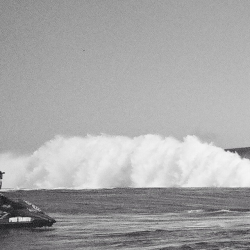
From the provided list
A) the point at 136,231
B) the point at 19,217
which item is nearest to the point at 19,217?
the point at 19,217

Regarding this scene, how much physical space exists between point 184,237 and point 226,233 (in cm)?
333

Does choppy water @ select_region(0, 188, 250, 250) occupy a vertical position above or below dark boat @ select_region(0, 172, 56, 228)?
below

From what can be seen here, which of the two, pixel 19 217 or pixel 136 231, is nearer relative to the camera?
pixel 136 231

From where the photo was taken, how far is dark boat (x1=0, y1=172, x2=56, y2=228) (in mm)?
34619

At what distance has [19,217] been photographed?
34969mm

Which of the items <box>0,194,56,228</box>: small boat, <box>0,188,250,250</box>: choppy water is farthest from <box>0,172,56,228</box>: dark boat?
<box>0,188,250,250</box>: choppy water

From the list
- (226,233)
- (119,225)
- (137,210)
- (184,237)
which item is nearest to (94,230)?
(119,225)

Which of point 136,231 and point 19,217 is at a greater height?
point 19,217

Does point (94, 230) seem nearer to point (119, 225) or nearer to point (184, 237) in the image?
point (119, 225)

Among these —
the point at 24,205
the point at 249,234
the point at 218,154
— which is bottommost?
the point at 249,234

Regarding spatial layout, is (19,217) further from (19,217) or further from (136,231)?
(136,231)

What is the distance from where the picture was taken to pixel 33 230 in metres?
33.9

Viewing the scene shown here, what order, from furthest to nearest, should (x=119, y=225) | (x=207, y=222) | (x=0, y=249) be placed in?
1. (x=207, y=222)
2. (x=119, y=225)
3. (x=0, y=249)

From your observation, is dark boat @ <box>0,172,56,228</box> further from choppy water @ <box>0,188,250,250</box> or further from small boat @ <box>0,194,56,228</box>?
choppy water @ <box>0,188,250,250</box>
